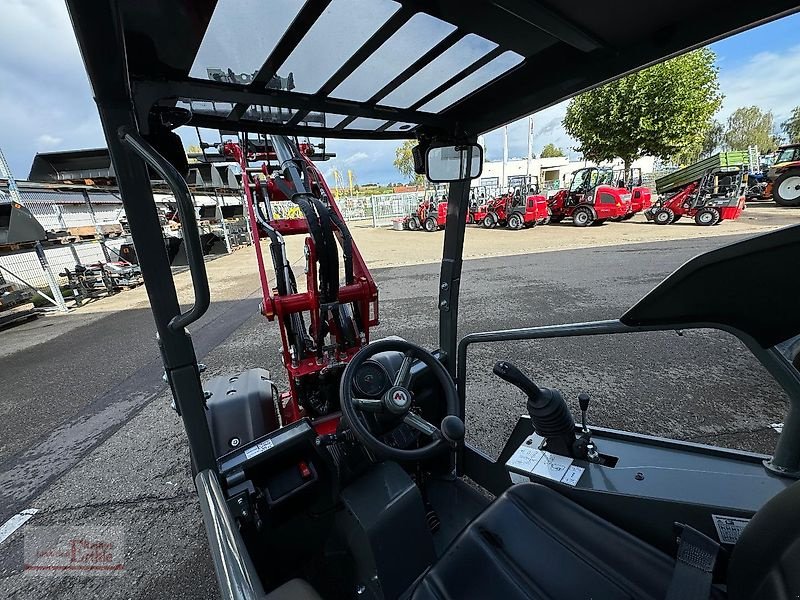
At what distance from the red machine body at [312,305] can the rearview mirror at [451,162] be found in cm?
68

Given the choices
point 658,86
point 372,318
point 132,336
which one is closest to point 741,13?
point 372,318

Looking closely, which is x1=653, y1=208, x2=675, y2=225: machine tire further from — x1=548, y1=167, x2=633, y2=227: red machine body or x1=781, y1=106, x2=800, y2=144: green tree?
x1=781, y1=106, x2=800, y2=144: green tree

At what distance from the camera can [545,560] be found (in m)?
1.18

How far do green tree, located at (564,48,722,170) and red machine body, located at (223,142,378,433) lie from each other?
599 inches

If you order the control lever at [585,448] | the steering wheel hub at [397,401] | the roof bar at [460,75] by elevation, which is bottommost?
the control lever at [585,448]

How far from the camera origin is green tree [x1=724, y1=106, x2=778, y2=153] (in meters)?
49.2

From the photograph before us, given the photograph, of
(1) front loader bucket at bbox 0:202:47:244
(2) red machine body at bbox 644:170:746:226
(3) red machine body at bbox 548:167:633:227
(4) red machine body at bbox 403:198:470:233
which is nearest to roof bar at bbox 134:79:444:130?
(1) front loader bucket at bbox 0:202:47:244

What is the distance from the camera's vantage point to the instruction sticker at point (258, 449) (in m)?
1.46

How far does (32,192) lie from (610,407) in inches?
444

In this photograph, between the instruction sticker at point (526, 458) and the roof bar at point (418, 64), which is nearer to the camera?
the roof bar at point (418, 64)

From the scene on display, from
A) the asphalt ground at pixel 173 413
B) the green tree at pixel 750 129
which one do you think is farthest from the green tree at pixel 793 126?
the asphalt ground at pixel 173 413

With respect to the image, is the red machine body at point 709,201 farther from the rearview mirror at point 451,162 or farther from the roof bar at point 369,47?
the roof bar at point 369,47

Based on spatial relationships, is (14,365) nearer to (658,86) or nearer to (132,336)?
(132,336)

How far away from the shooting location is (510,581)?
114 cm
